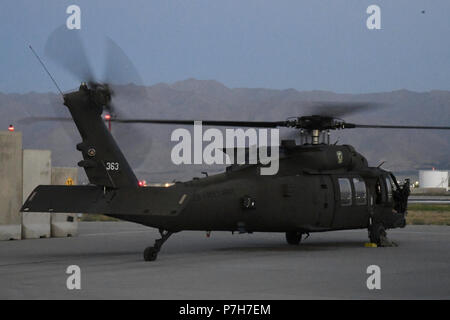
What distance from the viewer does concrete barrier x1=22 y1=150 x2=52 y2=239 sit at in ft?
86.0

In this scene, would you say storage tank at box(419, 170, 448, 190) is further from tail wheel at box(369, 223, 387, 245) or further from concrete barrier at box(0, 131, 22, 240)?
concrete barrier at box(0, 131, 22, 240)

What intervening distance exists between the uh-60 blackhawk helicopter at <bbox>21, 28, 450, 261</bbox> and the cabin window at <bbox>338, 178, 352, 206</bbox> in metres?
0.03

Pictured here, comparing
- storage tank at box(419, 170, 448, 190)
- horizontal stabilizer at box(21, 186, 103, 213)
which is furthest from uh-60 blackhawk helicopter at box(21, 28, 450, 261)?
storage tank at box(419, 170, 448, 190)

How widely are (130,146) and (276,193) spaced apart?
4.22 m

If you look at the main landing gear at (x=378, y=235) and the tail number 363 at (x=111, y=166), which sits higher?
the tail number 363 at (x=111, y=166)

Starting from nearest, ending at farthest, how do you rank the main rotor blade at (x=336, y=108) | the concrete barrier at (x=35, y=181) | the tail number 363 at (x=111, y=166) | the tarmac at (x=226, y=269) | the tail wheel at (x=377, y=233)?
the tarmac at (x=226, y=269) → the tail number 363 at (x=111, y=166) → the main rotor blade at (x=336, y=108) → the tail wheel at (x=377, y=233) → the concrete barrier at (x=35, y=181)

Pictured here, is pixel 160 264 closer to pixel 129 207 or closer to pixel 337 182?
pixel 129 207

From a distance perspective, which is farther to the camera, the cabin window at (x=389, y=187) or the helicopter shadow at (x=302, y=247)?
the cabin window at (x=389, y=187)

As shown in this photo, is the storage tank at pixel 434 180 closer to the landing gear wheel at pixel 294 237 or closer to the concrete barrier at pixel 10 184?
the landing gear wheel at pixel 294 237

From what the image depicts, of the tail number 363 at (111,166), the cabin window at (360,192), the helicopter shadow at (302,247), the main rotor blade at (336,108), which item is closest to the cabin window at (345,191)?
the cabin window at (360,192)

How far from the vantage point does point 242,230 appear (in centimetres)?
1958

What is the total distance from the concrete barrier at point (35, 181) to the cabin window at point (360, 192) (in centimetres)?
1126

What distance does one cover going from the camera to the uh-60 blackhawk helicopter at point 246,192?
17562 millimetres
